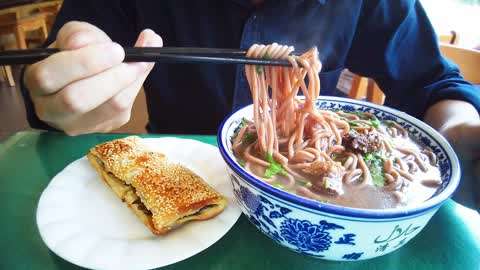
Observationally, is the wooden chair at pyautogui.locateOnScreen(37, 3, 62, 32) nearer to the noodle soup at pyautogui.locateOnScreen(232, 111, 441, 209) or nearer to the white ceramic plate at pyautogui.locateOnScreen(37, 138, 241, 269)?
the white ceramic plate at pyautogui.locateOnScreen(37, 138, 241, 269)

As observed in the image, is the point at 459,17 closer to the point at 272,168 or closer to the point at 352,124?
the point at 352,124

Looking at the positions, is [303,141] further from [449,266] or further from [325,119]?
[449,266]

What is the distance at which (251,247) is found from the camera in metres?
0.78

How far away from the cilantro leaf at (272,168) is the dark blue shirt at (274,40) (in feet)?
1.91

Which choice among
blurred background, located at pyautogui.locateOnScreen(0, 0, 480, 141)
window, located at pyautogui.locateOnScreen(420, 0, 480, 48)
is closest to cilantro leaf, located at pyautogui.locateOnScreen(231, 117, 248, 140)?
blurred background, located at pyautogui.locateOnScreen(0, 0, 480, 141)

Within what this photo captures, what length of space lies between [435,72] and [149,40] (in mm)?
1046

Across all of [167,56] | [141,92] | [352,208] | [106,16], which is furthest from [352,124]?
[141,92]

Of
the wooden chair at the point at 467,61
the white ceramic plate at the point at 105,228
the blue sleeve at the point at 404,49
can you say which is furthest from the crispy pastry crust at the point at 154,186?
the wooden chair at the point at 467,61

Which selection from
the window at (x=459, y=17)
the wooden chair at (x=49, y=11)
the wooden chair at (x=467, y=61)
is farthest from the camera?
the wooden chair at (x=49, y=11)

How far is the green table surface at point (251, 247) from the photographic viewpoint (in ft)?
2.41

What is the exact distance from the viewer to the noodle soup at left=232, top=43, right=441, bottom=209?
0.71m

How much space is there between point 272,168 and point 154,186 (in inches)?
11.3

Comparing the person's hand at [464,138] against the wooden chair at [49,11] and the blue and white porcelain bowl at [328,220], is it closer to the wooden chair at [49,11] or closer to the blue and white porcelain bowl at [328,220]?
the blue and white porcelain bowl at [328,220]

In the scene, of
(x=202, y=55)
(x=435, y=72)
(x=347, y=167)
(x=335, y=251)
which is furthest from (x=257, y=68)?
(x=435, y=72)
